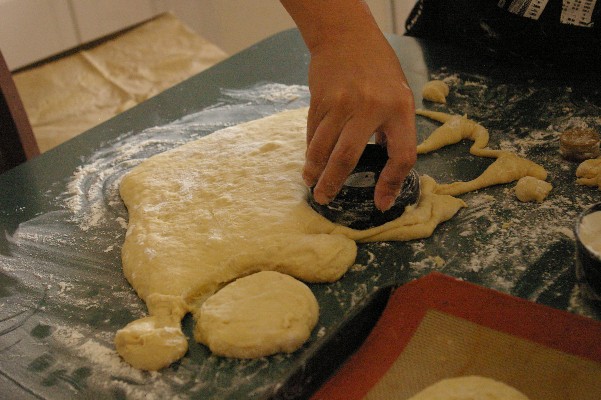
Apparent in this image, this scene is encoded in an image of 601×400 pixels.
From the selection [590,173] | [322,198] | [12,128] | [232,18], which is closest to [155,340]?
[322,198]

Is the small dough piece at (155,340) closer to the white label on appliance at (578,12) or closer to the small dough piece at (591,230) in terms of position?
the small dough piece at (591,230)

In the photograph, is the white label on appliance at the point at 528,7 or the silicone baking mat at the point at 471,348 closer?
the silicone baking mat at the point at 471,348

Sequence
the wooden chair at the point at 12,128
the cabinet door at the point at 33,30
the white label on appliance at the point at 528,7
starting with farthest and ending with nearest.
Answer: the cabinet door at the point at 33,30
the wooden chair at the point at 12,128
the white label on appliance at the point at 528,7

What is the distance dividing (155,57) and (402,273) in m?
2.76

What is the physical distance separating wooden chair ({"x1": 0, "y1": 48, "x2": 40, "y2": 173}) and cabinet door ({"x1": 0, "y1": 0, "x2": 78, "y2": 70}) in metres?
1.36

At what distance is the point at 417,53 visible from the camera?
97.8 inches

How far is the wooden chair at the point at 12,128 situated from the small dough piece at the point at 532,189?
6.00ft

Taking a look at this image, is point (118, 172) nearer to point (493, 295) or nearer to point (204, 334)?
point (204, 334)

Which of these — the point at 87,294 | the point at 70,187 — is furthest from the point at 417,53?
the point at 87,294

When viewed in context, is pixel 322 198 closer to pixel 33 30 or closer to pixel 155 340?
pixel 155 340

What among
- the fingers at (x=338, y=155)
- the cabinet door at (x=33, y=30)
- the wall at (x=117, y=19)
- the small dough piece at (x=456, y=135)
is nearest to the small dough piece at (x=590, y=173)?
the small dough piece at (x=456, y=135)

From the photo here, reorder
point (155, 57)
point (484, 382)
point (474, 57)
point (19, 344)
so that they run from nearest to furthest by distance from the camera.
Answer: point (484, 382)
point (19, 344)
point (474, 57)
point (155, 57)

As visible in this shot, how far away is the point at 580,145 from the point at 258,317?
1.00m

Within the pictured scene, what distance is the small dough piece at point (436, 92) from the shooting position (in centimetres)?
216
